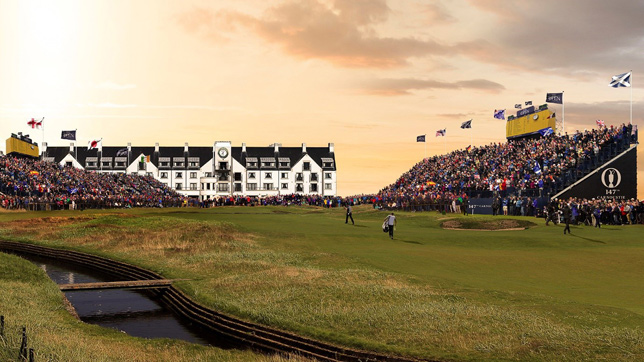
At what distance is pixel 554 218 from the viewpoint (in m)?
55.2

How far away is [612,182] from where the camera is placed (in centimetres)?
6925

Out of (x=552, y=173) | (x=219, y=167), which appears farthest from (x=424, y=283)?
(x=219, y=167)

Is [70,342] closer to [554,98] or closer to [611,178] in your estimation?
[611,178]

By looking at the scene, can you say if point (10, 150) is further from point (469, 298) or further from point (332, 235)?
point (469, 298)

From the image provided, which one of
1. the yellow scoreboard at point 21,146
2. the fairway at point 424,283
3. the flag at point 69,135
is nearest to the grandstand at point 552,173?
the fairway at point 424,283

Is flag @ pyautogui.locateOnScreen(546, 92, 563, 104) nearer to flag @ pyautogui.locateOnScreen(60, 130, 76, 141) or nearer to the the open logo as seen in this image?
the the open logo

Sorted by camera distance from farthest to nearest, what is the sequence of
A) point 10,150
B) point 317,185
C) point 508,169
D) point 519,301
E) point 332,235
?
point 317,185, point 10,150, point 508,169, point 332,235, point 519,301

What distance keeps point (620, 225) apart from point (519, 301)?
40.2 metres

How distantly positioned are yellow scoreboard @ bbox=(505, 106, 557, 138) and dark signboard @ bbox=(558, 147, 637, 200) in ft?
82.9

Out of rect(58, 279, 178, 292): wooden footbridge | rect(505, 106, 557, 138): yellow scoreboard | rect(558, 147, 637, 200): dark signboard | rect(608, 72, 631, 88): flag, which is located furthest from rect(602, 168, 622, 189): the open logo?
rect(58, 279, 178, 292): wooden footbridge

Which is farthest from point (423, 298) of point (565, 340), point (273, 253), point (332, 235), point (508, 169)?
point (508, 169)

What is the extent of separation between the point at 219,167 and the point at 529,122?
2845 inches

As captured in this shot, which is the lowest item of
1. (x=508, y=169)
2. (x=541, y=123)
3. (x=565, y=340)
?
(x=565, y=340)

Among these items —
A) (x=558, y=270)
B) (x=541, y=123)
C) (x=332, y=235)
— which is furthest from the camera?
(x=541, y=123)
